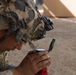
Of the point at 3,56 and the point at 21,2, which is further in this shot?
the point at 3,56

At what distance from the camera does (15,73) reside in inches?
36.5

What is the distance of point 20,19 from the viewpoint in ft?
2.63

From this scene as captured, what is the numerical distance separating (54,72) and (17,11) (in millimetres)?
939

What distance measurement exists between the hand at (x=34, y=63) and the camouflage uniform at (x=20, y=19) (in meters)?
0.08

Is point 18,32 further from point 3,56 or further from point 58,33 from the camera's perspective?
point 58,33

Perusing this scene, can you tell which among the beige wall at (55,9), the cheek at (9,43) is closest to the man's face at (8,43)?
the cheek at (9,43)

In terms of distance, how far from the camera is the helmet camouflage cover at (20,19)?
79cm

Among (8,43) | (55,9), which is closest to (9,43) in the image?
(8,43)

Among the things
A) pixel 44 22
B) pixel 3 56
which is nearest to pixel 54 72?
pixel 3 56

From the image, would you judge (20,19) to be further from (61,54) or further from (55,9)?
A: (55,9)

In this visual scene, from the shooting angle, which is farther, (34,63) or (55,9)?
(55,9)

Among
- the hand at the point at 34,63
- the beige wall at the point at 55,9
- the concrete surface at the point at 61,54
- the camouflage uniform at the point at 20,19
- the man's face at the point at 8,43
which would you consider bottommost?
the beige wall at the point at 55,9

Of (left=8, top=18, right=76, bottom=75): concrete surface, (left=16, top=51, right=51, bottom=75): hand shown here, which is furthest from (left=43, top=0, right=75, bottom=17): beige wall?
(left=16, top=51, right=51, bottom=75): hand

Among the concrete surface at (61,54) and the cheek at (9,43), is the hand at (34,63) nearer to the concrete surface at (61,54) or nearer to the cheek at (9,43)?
the cheek at (9,43)
